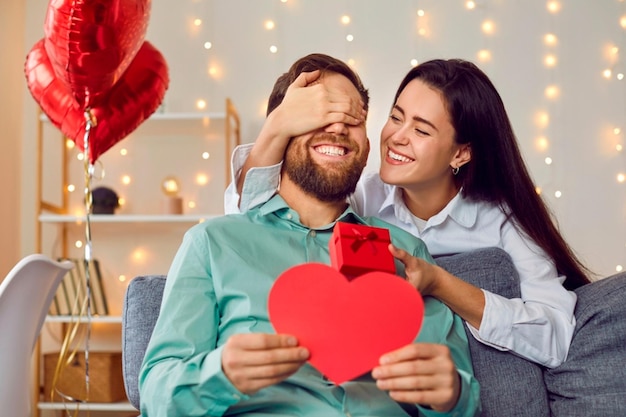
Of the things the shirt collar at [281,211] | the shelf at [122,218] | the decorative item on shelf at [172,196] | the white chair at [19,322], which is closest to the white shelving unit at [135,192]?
the decorative item on shelf at [172,196]

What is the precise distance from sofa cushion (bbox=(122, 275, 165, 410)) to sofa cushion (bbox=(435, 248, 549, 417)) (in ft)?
2.00

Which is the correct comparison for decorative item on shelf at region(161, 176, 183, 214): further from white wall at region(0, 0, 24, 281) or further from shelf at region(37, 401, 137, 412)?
shelf at region(37, 401, 137, 412)

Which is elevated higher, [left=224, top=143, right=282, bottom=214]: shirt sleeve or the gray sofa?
[left=224, top=143, right=282, bottom=214]: shirt sleeve

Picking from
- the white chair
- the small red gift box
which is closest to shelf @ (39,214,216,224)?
the white chair

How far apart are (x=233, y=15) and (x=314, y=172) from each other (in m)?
2.44

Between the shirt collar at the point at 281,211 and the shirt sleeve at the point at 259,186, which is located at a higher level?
the shirt sleeve at the point at 259,186

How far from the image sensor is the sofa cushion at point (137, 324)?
1.37m

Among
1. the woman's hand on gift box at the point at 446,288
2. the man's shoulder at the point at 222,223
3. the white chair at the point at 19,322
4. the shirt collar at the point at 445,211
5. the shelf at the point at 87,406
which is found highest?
the man's shoulder at the point at 222,223

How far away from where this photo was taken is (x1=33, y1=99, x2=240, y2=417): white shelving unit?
3.56 m

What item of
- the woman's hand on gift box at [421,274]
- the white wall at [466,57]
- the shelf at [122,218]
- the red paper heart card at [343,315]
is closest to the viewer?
the red paper heart card at [343,315]

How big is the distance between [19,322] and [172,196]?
64.1 inches

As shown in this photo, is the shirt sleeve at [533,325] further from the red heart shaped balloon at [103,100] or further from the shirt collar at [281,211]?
the red heart shaped balloon at [103,100]

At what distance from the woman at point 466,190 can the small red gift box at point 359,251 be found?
430mm

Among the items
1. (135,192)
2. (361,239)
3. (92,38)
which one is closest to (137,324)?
(361,239)
